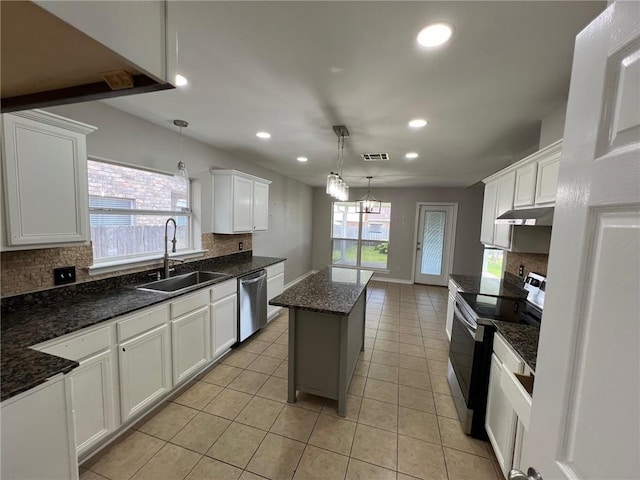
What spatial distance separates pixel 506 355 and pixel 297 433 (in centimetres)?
158

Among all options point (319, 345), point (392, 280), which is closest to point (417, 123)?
point (319, 345)

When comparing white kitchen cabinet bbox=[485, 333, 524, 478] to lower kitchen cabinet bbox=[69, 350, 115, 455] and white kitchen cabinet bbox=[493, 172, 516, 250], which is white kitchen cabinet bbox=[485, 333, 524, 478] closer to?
white kitchen cabinet bbox=[493, 172, 516, 250]

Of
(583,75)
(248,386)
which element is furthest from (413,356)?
(583,75)

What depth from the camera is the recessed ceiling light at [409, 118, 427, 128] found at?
7.71ft

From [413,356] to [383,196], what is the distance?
14.7 feet

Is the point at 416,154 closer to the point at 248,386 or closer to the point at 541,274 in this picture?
the point at 541,274

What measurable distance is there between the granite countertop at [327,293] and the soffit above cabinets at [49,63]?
1637 millimetres

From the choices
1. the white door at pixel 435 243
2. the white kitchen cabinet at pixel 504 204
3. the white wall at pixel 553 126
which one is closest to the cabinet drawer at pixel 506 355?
the white kitchen cabinet at pixel 504 204

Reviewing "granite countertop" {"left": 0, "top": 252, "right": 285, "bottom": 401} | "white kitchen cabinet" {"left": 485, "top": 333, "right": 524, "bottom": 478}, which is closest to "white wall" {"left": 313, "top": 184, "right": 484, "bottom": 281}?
"granite countertop" {"left": 0, "top": 252, "right": 285, "bottom": 401}

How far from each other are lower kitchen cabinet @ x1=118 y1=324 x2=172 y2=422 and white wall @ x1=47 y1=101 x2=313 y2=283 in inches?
62.7

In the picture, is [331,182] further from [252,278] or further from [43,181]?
[43,181]

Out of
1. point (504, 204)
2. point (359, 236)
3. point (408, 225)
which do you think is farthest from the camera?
point (359, 236)

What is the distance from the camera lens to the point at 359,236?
710 cm

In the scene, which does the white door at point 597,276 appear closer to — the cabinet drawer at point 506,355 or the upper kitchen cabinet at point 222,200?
the cabinet drawer at point 506,355
